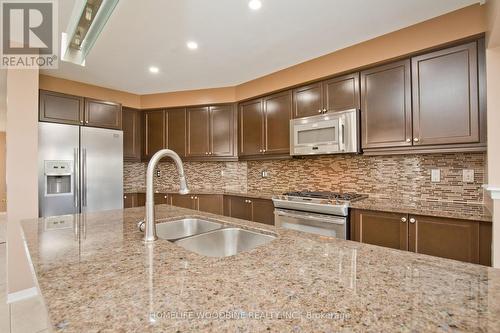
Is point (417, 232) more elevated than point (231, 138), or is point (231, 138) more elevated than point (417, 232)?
point (231, 138)

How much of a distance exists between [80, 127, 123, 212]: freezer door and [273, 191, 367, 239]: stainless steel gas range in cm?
221

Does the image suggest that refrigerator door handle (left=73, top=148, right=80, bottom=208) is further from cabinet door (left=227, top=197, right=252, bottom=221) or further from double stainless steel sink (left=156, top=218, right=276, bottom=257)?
double stainless steel sink (left=156, top=218, right=276, bottom=257)

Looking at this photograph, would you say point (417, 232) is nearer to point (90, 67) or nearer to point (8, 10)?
point (8, 10)

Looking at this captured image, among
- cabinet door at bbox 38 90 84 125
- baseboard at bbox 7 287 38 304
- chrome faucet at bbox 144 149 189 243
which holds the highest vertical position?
cabinet door at bbox 38 90 84 125

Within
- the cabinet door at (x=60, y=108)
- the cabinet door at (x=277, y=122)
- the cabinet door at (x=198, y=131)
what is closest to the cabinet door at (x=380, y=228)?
the cabinet door at (x=277, y=122)

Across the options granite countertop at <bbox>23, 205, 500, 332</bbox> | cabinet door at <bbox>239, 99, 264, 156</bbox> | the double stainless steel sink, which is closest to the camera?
granite countertop at <bbox>23, 205, 500, 332</bbox>

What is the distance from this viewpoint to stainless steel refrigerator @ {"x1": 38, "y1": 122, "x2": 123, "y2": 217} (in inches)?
111

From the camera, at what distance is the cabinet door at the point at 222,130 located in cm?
393

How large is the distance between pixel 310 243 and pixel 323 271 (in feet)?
0.95

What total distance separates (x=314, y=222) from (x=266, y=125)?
1.57m

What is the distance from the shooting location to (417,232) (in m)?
1.98

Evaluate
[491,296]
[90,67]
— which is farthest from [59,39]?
[491,296]

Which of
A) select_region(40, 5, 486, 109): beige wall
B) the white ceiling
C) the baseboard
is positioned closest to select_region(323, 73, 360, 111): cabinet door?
select_region(40, 5, 486, 109): beige wall

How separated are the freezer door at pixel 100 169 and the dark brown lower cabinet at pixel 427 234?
3030mm
